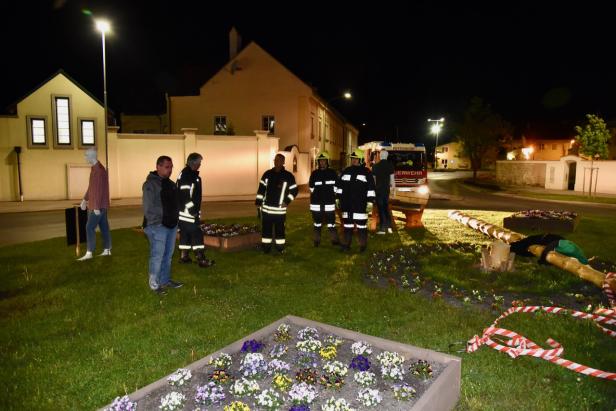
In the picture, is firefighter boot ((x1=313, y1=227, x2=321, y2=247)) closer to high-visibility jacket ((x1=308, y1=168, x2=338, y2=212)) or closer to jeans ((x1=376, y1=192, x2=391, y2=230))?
high-visibility jacket ((x1=308, y1=168, x2=338, y2=212))

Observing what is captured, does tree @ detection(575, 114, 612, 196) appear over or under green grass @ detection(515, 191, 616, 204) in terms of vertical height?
over

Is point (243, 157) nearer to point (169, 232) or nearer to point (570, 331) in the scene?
point (169, 232)

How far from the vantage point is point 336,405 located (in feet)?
11.5

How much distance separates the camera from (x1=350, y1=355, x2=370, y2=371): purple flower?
4.18 meters

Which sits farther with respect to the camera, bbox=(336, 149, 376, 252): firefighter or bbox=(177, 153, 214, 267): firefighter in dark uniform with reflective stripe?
bbox=(336, 149, 376, 252): firefighter

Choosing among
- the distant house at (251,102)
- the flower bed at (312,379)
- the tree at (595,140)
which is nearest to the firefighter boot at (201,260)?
the flower bed at (312,379)

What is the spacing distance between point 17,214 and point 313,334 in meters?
17.7

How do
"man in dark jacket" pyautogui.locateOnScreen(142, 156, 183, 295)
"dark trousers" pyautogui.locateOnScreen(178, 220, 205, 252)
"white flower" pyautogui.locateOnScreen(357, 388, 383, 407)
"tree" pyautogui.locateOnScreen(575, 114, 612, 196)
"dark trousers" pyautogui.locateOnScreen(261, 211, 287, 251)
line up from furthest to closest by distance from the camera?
"tree" pyautogui.locateOnScreen(575, 114, 612, 196), "dark trousers" pyautogui.locateOnScreen(261, 211, 287, 251), "dark trousers" pyautogui.locateOnScreen(178, 220, 205, 252), "man in dark jacket" pyautogui.locateOnScreen(142, 156, 183, 295), "white flower" pyautogui.locateOnScreen(357, 388, 383, 407)

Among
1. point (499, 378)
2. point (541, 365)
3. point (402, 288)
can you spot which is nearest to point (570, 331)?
point (541, 365)

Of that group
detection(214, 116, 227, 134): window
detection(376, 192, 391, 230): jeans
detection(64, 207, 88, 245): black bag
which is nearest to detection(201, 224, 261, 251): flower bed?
detection(64, 207, 88, 245): black bag

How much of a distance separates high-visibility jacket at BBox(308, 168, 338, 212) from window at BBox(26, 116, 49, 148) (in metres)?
18.5

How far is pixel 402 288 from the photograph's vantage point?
739cm

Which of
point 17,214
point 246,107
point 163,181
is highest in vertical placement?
point 246,107

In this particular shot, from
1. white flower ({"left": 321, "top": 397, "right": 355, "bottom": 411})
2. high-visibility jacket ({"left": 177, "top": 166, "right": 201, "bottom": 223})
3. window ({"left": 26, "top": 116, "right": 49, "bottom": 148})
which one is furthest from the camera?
window ({"left": 26, "top": 116, "right": 49, "bottom": 148})
